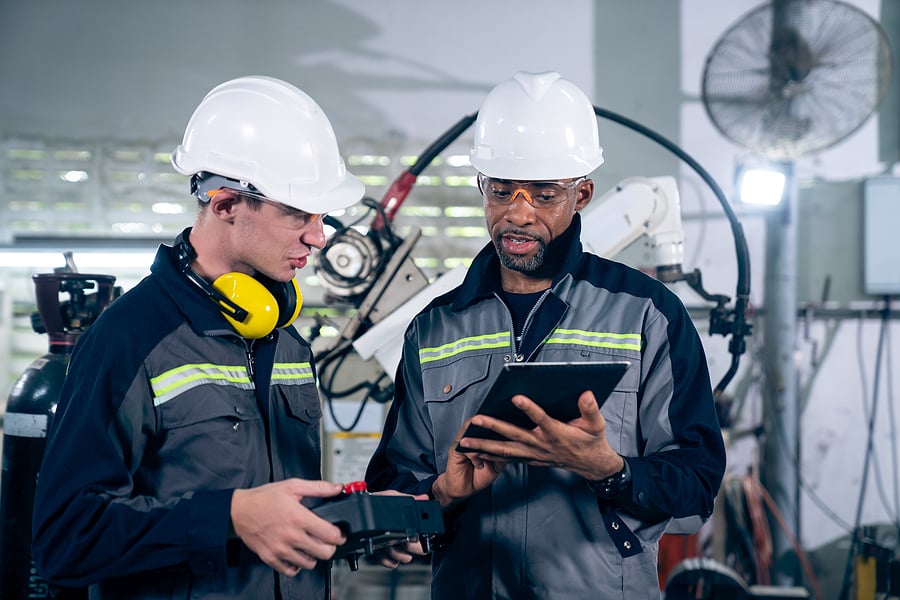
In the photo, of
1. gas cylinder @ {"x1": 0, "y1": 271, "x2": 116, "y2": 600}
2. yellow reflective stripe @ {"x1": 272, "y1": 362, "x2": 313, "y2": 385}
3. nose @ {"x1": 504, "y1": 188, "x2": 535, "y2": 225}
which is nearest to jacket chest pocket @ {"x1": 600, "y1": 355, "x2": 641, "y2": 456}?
nose @ {"x1": 504, "y1": 188, "x2": 535, "y2": 225}

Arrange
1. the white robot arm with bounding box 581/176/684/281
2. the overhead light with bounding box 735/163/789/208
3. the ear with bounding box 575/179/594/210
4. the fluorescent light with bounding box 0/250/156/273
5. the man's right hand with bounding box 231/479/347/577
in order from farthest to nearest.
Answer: the overhead light with bounding box 735/163/789/208, the fluorescent light with bounding box 0/250/156/273, the white robot arm with bounding box 581/176/684/281, the ear with bounding box 575/179/594/210, the man's right hand with bounding box 231/479/347/577

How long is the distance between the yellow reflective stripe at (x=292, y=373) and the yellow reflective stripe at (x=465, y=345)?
23 cm

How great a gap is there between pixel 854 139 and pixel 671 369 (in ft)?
8.65

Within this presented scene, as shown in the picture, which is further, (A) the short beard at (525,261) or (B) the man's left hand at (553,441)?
(A) the short beard at (525,261)

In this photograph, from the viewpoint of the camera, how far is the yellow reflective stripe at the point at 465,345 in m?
1.45

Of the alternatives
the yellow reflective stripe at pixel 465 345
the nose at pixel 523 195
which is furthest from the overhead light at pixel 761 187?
the yellow reflective stripe at pixel 465 345

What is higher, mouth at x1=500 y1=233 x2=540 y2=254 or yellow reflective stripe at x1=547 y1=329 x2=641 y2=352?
mouth at x1=500 y1=233 x2=540 y2=254

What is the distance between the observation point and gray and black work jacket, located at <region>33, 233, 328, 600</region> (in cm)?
101

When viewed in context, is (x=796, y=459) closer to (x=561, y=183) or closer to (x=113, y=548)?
(x=561, y=183)

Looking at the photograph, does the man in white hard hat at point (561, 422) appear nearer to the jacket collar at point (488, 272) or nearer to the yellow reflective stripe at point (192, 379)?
the jacket collar at point (488, 272)

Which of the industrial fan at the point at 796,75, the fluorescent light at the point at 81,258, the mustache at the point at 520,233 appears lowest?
the fluorescent light at the point at 81,258

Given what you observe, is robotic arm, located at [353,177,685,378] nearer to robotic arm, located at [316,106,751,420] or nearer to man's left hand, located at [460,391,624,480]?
robotic arm, located at [316,106,751,420]

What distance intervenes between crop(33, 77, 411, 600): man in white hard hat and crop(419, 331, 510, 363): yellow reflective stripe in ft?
0.82

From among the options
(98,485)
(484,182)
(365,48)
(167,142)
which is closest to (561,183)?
(484,182)
